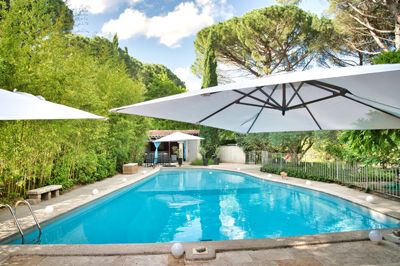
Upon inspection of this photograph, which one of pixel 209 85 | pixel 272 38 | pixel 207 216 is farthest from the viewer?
pixel 272 38

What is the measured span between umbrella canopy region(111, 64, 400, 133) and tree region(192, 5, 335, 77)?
1576 centimetres

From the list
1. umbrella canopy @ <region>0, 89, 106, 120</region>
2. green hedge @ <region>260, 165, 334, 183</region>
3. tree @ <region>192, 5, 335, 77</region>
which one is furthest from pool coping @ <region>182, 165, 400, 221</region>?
tree @ <region>192, 5, 335, 77</region>

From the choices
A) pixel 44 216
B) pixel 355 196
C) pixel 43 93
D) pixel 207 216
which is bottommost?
pixel 207 216

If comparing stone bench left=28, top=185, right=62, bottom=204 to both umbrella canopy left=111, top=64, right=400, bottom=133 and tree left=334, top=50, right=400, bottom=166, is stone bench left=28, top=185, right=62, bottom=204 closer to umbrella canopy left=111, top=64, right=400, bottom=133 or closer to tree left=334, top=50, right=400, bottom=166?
umbrella canopy left=111, top=64, right=400, bottom=133

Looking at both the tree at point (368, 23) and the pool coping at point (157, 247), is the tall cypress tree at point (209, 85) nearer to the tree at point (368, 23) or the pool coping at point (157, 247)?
the tree at point (368, 23)

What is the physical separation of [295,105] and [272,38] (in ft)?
58.5

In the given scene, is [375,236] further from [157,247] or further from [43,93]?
[43,93]

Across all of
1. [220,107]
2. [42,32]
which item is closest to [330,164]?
[220,107]

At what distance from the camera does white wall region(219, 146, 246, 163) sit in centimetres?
1994

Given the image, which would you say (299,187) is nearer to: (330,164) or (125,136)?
(330,164)

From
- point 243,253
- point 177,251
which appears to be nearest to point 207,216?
point 243,253

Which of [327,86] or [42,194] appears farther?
[42,194]

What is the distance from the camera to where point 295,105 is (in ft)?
12.6

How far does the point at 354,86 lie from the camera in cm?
289
